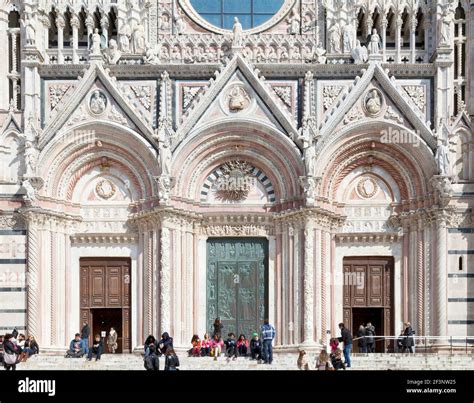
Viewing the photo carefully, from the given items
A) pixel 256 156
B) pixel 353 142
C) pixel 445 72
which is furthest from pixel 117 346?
pixel 445 72

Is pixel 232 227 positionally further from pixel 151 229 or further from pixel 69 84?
pixel 69 84

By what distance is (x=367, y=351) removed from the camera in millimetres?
31688

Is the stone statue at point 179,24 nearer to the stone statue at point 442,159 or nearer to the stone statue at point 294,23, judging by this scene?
the stone statue at point 294,23

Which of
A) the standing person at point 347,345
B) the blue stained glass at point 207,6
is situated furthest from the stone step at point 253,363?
the blue stained glass at point 207,6

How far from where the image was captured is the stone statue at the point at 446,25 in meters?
33.1

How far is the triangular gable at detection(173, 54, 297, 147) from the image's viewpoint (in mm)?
32781

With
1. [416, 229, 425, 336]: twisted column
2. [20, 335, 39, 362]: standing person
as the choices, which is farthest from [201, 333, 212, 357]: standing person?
[416, 229, 425, 336]: twisted column

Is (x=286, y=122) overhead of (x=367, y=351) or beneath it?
overhead

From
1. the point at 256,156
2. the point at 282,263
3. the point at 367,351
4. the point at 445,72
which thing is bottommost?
the point at 367,351

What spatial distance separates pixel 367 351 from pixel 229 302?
415 centimetres

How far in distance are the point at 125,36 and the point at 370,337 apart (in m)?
10.8

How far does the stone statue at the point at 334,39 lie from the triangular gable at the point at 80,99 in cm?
564
